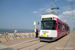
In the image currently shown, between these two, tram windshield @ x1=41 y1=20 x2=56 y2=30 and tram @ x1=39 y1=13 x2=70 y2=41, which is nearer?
tram @ x1=39 y1=13 x2=70 y2=41

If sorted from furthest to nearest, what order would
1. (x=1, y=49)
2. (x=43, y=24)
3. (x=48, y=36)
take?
(x=43, y=24) → (x=48, y=36) → (x=1, y=49)

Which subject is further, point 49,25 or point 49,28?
point 49,25

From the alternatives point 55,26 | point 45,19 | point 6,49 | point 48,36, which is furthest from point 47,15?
point 6,49

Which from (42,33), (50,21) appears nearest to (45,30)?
(42,33)

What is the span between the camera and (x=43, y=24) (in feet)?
41.8

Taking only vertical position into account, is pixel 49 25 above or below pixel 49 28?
above

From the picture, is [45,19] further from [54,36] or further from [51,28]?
[54,36]

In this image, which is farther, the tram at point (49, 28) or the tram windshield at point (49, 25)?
the tram windshield at point (49, 25)

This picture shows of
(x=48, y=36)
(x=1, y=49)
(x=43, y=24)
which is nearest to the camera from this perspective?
(x=1, y=49)

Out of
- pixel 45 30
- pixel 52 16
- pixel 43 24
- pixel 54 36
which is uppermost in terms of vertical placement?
pixel 52 16

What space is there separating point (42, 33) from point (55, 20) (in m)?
2.47

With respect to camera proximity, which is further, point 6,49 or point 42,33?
point 42,33

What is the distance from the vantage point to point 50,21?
1244 centimetres

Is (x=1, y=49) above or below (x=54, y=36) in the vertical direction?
below
